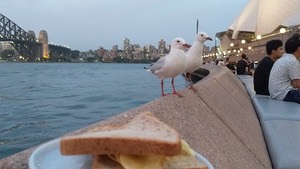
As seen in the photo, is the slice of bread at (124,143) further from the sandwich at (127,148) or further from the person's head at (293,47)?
the person's head at (293,47)

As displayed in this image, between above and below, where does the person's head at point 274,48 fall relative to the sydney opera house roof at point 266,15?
below

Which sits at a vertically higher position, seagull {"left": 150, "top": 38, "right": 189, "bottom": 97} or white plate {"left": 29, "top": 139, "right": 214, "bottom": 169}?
seagull {"left": 150, "top": 38, "right": 189, "bottom": 97}

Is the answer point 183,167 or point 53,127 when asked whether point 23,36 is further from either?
point 183,167

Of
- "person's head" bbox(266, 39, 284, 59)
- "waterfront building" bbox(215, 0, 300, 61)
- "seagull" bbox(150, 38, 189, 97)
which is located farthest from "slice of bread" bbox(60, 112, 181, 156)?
"waterfront building" bbox(215, 0, 300, 61)

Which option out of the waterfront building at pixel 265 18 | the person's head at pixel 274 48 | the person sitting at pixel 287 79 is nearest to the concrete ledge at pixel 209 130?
the person sitting at pixel 287 79

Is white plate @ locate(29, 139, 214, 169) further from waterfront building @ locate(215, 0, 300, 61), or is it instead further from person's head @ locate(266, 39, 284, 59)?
waterfront building @ locate(215, 0, 300, 61)

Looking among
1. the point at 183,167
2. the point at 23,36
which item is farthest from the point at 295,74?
the point at 23,36

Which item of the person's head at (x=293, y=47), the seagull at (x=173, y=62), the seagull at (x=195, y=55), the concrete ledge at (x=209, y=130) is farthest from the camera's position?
the person's head at (x=293, y=47)
